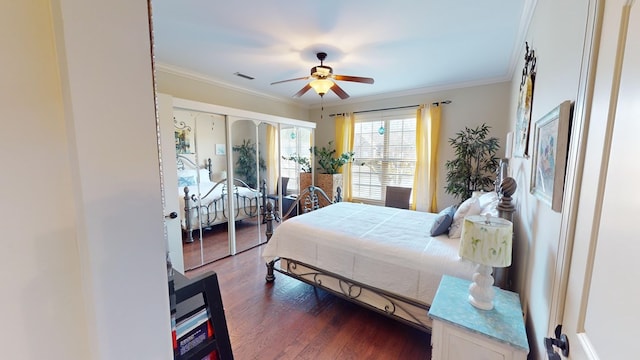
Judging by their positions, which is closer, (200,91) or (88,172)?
(88,172)

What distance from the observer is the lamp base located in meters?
1.31

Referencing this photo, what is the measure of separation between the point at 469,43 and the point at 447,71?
2.86 feet

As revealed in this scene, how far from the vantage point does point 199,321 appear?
765 mm

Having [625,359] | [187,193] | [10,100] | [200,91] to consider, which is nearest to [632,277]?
[625,359]

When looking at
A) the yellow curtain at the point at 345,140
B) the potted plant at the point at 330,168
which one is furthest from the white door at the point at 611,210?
the yellow curtain at the point at 345,140

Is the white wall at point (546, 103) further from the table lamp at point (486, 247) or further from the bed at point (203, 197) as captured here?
the bed at point (203, 197)

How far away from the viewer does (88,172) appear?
440mm

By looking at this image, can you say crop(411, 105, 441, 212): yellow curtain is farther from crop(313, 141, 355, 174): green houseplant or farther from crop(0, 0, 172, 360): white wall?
crop(0, 0, 172, 360): white wall

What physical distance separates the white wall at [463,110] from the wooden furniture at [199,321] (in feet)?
13.9

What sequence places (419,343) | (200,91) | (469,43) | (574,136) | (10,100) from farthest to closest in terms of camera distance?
1. (200,91)
2. (469,43)
3. (419,343)
4. (574,136)
5. (10,100)

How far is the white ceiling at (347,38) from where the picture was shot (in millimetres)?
2004

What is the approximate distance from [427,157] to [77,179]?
4.52 m

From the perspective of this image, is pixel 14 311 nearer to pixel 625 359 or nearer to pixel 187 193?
pixel 625 359

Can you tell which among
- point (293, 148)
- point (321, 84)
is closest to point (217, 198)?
point (293, 148)
